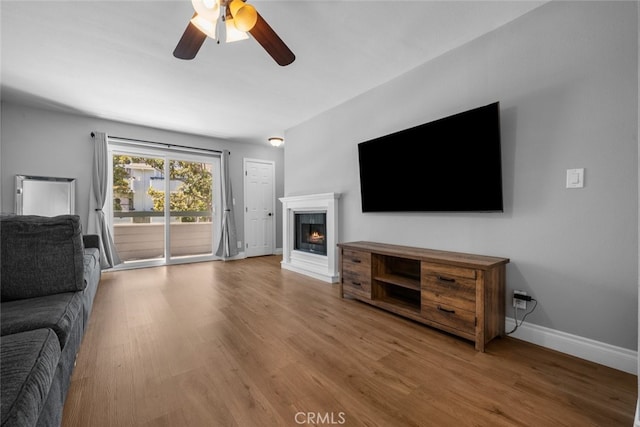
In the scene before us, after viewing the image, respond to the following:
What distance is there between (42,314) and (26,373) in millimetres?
580

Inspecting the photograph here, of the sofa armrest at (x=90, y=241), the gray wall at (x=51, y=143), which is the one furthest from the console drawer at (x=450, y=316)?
the gray wall at (x=51, y=143)

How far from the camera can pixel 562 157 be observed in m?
1.83

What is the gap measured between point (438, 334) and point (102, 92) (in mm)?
4525

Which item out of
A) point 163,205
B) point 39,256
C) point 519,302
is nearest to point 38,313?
point 39,256

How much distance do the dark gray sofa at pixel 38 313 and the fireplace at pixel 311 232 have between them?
9.10 ft

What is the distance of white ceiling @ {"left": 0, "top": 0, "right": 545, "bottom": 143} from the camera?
1.97 m

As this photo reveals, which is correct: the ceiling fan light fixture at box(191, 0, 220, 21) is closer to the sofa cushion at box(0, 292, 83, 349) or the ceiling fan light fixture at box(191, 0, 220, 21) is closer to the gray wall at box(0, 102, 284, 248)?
the sofa cushion at box(0, 292, 83, 349)

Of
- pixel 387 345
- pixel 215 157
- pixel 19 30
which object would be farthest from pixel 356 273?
pixel 215 157

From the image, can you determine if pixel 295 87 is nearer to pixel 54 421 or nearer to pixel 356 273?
pixel 356 273

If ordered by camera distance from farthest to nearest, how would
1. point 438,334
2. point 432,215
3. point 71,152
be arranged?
point 71,152 → point 432,215 → point 438,334

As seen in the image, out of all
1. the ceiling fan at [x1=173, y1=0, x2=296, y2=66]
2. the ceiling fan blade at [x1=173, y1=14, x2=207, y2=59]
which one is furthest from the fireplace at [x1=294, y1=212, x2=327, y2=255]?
the ceiling fan blade at [x1=173, y1=14, x2=207, y2=59]

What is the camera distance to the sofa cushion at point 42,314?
1.16 metres

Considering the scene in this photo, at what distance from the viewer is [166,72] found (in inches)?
111

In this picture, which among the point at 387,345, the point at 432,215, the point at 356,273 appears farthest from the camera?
the point at 356,273
